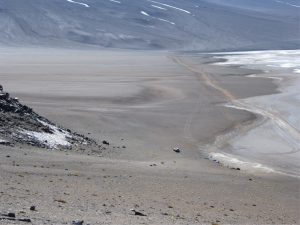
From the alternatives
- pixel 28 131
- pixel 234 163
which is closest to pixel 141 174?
pixel 28 131

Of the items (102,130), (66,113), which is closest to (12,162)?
(102,130)

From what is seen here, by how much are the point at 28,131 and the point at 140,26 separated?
76155 millimetres

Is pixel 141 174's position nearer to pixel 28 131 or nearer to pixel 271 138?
pixel 28 131

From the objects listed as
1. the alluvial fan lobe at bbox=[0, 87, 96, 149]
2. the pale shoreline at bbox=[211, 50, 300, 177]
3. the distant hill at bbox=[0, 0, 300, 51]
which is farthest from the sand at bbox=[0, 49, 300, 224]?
the distant hill at bbox=[0, 0, 300, 51]

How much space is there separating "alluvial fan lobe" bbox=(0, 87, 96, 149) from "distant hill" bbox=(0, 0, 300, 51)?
5877cm

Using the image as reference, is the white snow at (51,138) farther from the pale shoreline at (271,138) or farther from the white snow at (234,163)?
the pale shoreline at (271,138)

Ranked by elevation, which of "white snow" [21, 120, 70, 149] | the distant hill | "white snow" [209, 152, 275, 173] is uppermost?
"white snow" [21, 120, 70, 149]

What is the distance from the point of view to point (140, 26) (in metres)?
87.4

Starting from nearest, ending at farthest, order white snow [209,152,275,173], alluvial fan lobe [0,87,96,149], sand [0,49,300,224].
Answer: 1. sand [0,49,300,224]
2. alluvial fan lobe [0,87,96,149]
3. white snow [209,152,275,173]

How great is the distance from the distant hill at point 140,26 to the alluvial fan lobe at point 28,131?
58.8 meters

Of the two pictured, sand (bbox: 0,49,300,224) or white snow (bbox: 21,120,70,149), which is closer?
sand (bbox: 0,49,300,224)

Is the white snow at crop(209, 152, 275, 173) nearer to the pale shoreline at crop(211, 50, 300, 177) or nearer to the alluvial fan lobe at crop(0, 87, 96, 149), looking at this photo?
the pale shoreline at crop(211, 50, 300, 177)

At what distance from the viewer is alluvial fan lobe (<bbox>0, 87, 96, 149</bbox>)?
1165cm

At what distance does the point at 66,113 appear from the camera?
18250 mm
